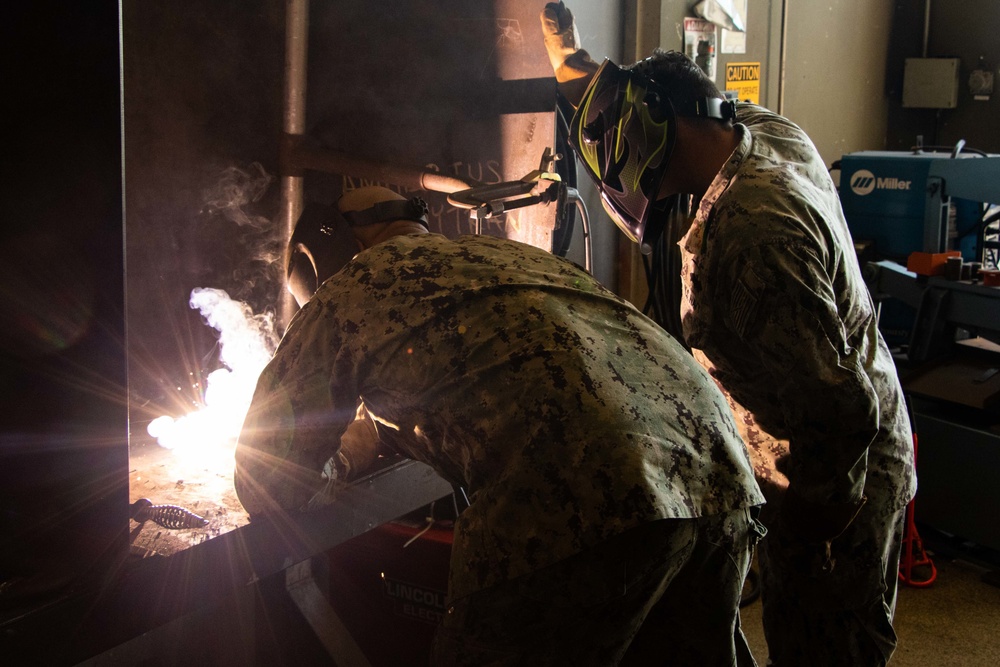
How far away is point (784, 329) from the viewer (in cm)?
162

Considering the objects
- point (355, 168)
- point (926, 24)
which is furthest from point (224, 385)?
point (926, 24)

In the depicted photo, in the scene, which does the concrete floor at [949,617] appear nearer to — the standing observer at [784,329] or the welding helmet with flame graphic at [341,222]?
the standing observer at [784,329]

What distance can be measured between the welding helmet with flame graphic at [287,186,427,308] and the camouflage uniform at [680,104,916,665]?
67 cm

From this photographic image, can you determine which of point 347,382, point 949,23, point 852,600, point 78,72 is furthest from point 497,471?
point 949,23

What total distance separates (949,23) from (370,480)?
214 inches

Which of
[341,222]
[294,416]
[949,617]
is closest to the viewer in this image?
[294,416]

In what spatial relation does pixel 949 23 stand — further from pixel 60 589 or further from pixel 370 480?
pixel 60 589

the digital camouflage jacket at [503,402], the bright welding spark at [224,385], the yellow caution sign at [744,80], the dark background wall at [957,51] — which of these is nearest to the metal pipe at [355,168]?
the bright welding spark at [224,385]

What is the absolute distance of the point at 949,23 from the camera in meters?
5.51

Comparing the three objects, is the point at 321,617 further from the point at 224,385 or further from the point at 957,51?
the point at 957,51

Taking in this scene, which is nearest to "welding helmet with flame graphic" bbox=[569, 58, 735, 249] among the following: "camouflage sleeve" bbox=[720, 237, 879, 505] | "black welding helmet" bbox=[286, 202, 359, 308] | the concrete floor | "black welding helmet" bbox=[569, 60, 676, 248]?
"black welding helmet" bbox=[569, 60, 676, 248]

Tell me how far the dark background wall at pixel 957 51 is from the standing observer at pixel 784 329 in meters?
4.02

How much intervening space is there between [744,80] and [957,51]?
8.62 ft

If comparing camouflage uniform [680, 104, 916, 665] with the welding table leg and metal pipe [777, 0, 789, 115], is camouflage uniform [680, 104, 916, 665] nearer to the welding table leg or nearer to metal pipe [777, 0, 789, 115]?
the welding table leg
